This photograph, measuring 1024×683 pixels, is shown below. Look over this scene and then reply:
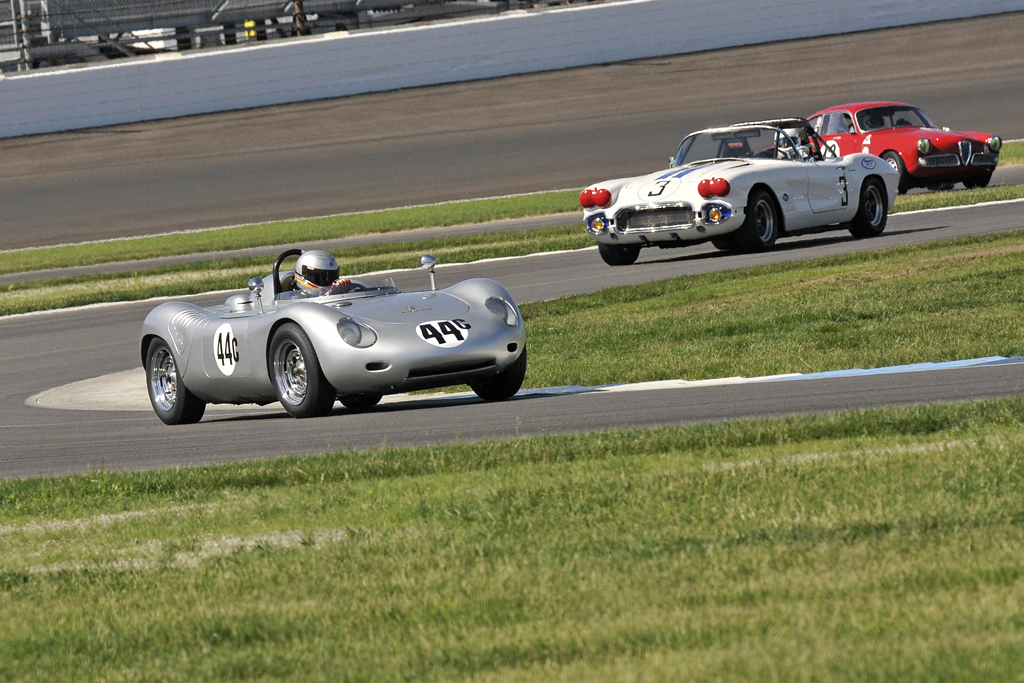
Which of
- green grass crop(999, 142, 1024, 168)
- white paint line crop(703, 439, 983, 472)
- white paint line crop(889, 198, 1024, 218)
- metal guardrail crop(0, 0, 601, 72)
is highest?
metal guardrail crop(0, 0, 601, 72)

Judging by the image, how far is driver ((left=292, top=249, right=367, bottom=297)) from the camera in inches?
397

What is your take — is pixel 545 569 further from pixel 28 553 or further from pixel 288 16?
pixel 288 16

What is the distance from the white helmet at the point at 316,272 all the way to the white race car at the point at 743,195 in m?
6.78

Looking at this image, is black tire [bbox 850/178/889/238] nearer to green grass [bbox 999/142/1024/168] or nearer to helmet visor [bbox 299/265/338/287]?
helmet visor [bbox 299/265/338/287]

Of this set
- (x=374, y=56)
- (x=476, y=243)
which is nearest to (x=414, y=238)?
(x=476, y=243)

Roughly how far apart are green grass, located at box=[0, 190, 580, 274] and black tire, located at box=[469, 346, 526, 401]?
60.1ft

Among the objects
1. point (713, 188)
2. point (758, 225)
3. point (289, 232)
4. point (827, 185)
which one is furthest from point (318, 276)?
point (289, 232)

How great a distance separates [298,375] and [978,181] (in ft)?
58.4

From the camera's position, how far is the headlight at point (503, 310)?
31.5 ft

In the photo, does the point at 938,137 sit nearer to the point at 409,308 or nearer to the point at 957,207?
the point at 957,207

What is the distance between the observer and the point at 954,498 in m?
4.93

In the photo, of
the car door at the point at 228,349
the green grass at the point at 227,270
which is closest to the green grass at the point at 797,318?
the car door at the point at 228,349

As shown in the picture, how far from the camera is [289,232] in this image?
2919 cm

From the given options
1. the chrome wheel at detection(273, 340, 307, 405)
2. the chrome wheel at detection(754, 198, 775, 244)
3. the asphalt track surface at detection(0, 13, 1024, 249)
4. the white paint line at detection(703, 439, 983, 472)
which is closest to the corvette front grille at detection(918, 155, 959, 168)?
the chrome wheel at detection(754, 198, 775, 244)
